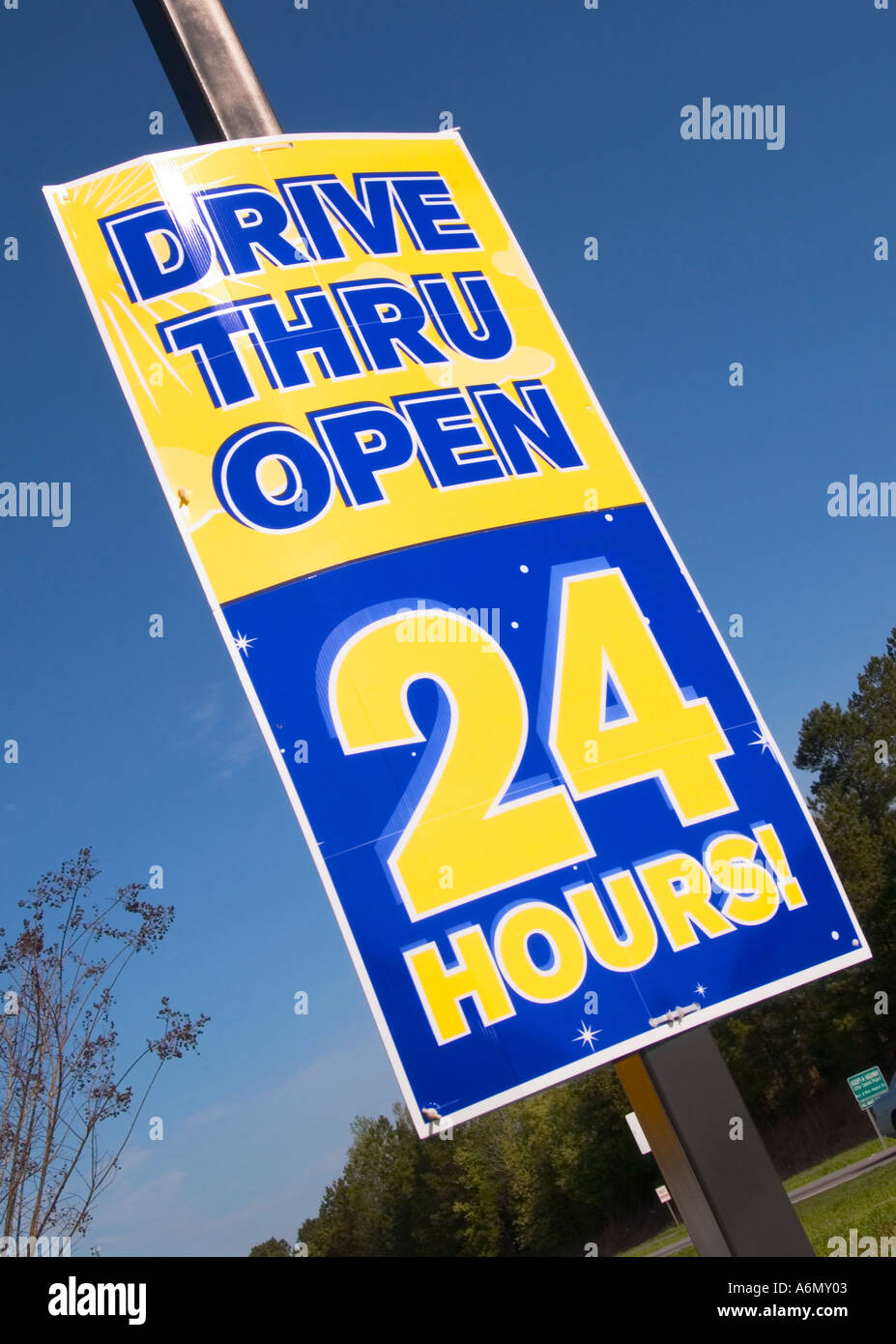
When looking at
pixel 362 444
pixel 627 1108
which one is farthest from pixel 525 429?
pixel 627 1108

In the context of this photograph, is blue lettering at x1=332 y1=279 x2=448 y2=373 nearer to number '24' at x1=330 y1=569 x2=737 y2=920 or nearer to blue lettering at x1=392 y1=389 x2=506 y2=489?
blue lettering at x1=392 y1=389 x2=506 y2=489

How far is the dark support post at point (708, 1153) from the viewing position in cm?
465

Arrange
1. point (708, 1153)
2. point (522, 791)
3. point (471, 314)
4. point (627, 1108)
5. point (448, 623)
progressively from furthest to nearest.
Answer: point (627, 1108), point (471, 314), point (448, 623), point (522, 791), point (708, 1153)

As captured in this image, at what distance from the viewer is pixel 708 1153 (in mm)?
4766

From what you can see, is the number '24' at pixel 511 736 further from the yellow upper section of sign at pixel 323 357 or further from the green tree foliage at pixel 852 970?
the green tree foliage at pixel 852 970

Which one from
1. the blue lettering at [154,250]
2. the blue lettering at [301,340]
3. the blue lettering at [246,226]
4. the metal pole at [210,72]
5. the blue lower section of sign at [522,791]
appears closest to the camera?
the blue lower section of sign at [522,791]

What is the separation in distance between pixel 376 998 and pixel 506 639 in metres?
1.95

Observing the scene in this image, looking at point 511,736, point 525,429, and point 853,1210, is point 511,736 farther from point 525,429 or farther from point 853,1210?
point 853,1210

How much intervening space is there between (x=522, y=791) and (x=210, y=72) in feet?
16.4

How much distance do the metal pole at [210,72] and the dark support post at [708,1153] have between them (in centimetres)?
594

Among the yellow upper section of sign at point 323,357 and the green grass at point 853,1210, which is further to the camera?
the green grass at point 853,1210

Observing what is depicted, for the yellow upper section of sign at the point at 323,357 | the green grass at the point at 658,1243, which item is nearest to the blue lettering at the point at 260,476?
the yellow upper section of sign at the point at 323,357
